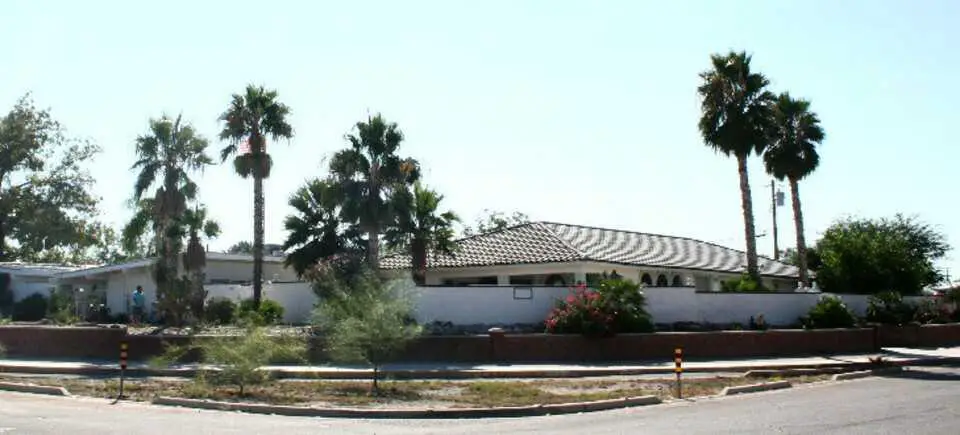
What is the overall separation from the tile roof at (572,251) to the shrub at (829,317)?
7257mm

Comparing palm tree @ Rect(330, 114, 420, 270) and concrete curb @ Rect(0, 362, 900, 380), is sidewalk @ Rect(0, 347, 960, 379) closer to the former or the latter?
concrete curb @ Rect(0, 362, 900, 380)

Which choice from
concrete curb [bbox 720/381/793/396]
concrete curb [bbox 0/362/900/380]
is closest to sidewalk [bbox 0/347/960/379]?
concrete curb [bbox 0/362/900/380]

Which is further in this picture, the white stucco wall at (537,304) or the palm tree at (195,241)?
the palm tree at (195,241)

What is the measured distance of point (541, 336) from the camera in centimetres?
2625

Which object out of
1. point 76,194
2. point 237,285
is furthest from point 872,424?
point 76,194

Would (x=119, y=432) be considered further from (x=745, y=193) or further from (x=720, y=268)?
(x=720, y=268)

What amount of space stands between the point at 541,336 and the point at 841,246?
17802 mm

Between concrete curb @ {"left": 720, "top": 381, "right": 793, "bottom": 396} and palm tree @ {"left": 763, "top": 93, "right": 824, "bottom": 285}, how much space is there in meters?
21.5

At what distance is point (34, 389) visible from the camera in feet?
63.8

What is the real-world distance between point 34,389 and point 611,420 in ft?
42.0

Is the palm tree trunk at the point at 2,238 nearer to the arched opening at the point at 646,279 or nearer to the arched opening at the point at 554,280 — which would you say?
the arched opening at the point at 554,280

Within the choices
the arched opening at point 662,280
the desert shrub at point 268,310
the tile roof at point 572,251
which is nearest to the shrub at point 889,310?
the tile roof at point 572,251

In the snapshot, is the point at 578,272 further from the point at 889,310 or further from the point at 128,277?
the point at 128,277

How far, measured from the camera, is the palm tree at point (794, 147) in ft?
132
